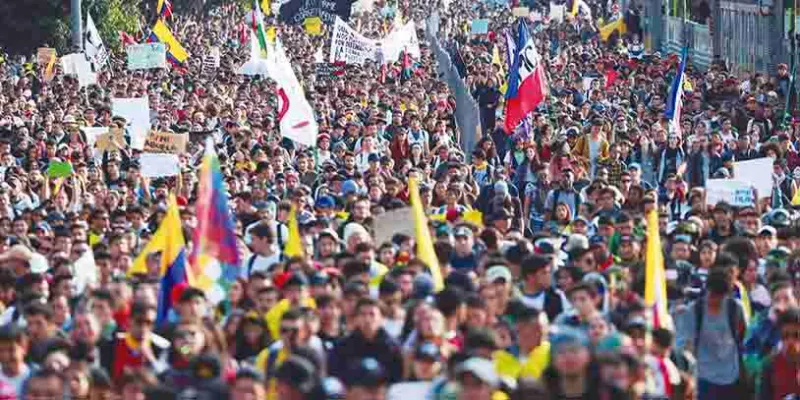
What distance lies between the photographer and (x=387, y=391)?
9398 millimetres

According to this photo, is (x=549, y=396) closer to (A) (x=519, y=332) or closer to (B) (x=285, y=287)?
(A) (x=519, y=332)

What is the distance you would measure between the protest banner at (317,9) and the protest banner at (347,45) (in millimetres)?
2512

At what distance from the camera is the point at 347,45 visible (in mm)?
34250

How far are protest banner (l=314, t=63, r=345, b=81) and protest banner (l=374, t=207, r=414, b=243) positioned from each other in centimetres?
2042

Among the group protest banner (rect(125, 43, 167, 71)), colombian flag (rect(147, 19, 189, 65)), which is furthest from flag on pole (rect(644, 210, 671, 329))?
colombian flag (rect(147, 19, 189, 65))

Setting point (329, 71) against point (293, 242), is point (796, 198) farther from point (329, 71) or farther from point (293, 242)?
point (329, 71)

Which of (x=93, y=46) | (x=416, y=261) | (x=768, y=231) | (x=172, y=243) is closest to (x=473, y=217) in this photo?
(x=768, y=231)

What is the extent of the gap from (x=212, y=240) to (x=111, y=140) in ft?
36.7

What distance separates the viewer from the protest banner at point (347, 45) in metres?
33.9

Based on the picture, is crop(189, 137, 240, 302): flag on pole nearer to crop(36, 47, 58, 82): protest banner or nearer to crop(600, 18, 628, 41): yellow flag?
crop(36, 47, 58, 82): protest banner

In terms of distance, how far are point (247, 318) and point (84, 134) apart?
1352cm

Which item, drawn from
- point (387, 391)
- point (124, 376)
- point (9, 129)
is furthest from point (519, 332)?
point (9, 129)

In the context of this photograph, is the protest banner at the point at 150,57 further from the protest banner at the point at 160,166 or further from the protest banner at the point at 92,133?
the protest banner at the point at 160,166

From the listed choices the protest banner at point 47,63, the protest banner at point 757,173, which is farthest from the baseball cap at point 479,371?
the protest banner at point 47,63
